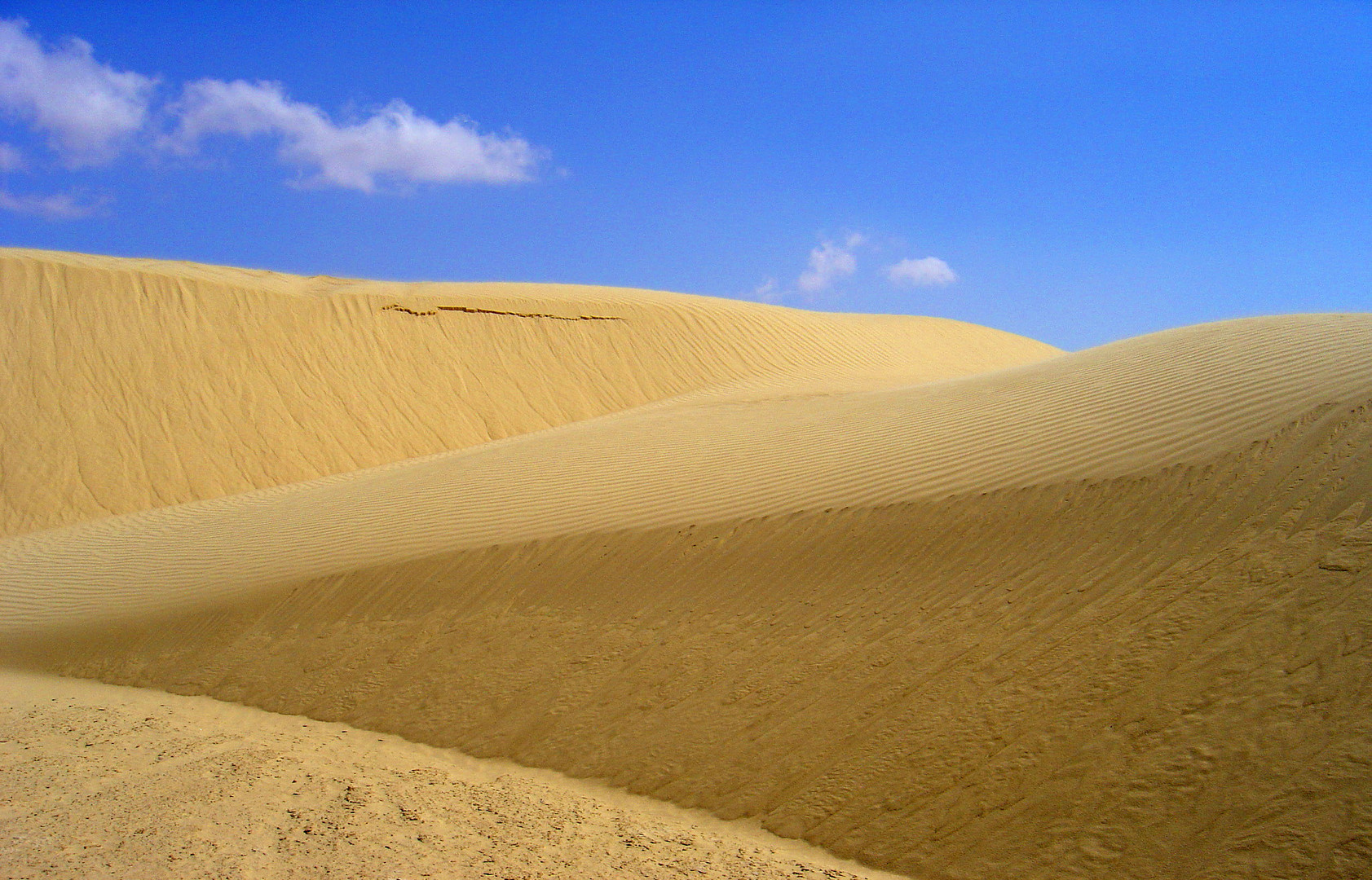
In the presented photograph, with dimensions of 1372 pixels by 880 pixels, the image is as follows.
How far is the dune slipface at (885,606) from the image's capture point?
4160 millimetres

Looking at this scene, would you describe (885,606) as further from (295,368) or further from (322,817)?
(295,368)

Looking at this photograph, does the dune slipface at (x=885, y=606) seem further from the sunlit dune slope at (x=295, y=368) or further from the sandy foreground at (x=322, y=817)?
the sunlit dune slope at (x=295, y=368)

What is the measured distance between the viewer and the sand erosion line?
2214cm

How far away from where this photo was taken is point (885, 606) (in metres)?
5.90

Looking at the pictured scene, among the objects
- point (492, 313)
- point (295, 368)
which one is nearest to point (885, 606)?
point (295, 368)

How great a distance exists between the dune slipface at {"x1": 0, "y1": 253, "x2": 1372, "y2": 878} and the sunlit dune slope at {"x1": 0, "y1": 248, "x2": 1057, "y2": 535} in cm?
318

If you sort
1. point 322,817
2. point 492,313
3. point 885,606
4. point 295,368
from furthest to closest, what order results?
point 492,313
point 295,368
point 885,606
point 322,817

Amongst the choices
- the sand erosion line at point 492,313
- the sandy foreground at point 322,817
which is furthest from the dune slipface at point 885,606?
the sand erosion line at point 492,313

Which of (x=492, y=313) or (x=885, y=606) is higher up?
(x=492, y=313)

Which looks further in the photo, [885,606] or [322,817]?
[885,606]

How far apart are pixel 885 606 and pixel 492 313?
60.8 feet

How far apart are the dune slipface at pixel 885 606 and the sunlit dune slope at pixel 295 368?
10.4 ft

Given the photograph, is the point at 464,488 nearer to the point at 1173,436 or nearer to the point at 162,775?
the point at 162,775

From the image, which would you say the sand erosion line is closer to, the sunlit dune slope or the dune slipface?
the sunlit dune slope
